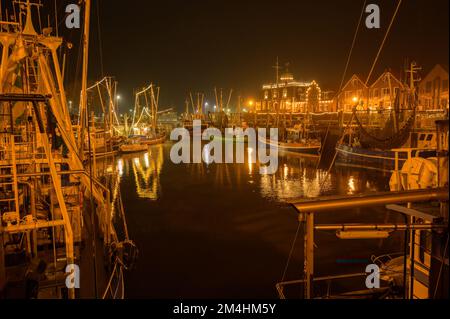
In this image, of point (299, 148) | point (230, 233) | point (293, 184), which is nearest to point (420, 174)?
point (230, 233)

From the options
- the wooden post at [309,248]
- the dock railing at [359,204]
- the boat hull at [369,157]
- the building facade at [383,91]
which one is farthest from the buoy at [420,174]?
the building facade at [383,91]

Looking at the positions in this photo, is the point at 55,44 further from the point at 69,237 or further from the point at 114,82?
the point at 114,82

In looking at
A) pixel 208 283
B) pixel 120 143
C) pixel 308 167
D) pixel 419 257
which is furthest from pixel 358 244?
pixel 120 143

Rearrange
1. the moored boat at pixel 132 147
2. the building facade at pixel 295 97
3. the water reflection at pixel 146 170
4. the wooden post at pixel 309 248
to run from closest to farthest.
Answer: the wooden post at pixel 309 248 < the water reflection at pixel 146 170 < the moored boat at pixel 132 147 < the building facade at pixel 295 97

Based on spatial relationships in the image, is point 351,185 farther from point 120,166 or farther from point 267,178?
point 120,166

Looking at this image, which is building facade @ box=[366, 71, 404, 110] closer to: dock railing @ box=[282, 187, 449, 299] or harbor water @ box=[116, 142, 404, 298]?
harbor water @ box=[116, 142, 404, 298]

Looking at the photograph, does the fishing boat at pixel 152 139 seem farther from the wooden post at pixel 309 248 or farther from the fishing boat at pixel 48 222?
the wooden post at pixel 309 248

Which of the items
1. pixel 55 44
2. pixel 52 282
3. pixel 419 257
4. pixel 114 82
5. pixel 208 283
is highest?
pixel 114 82

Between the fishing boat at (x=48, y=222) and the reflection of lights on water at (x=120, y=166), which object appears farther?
the reflection of lights on water at (x=120, y=166)

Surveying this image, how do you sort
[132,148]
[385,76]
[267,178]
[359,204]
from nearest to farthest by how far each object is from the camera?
[359,204] → [267,178] → [132,148] → [385,76]

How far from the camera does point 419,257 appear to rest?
214 inches

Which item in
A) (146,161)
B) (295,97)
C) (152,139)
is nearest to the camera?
(146,161)

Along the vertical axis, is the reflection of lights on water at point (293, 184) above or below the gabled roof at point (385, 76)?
below
